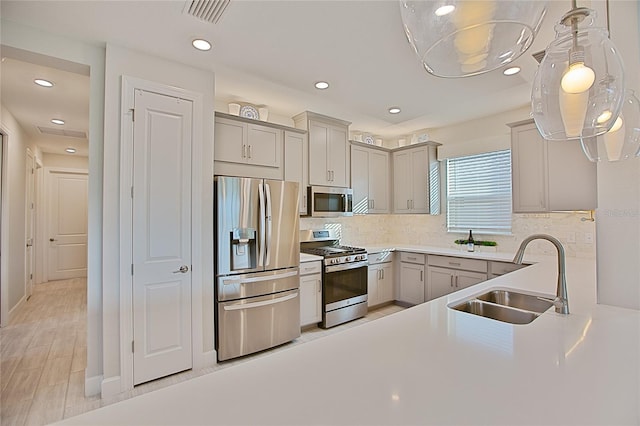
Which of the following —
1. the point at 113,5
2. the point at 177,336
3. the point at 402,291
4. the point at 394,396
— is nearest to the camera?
the point at 394,396

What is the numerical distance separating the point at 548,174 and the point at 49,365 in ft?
16.6

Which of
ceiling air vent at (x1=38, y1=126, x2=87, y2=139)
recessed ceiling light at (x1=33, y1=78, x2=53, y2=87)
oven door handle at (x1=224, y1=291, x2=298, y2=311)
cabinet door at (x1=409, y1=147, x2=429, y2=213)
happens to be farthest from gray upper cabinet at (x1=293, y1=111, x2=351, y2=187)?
ceiling air vent at (x1=38, y1=126, x2=87, y2=139)

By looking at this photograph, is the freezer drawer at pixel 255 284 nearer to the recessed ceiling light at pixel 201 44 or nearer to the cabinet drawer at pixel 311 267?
the cabinet drawer at pixel 311 267

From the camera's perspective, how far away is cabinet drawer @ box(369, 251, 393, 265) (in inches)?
161

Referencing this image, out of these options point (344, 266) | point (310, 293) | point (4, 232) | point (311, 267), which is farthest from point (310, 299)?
point (4, 232)

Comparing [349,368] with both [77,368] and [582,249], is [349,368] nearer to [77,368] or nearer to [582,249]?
[77,368]

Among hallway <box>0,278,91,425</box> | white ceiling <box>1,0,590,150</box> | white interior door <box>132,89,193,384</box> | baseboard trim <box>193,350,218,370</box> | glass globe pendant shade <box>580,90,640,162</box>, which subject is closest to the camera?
glass globe pendant shade <box>580,90,640,162</box>

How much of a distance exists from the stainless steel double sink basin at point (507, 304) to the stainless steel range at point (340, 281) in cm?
194

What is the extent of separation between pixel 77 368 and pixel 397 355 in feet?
10.0

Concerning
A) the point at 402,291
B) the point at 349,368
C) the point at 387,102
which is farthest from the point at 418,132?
the point at 349,368

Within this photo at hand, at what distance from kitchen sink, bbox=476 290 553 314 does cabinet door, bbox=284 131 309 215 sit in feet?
7.31

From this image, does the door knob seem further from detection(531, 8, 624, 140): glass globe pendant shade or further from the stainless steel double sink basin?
detection(531, 8, 624, 140): glass globe pendant shade

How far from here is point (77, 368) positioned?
2635mm

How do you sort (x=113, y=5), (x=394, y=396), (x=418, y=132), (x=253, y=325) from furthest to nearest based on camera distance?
(x=418, y=132), (x=253, y=325), (x=113, y=5), (x=394, y=396)
